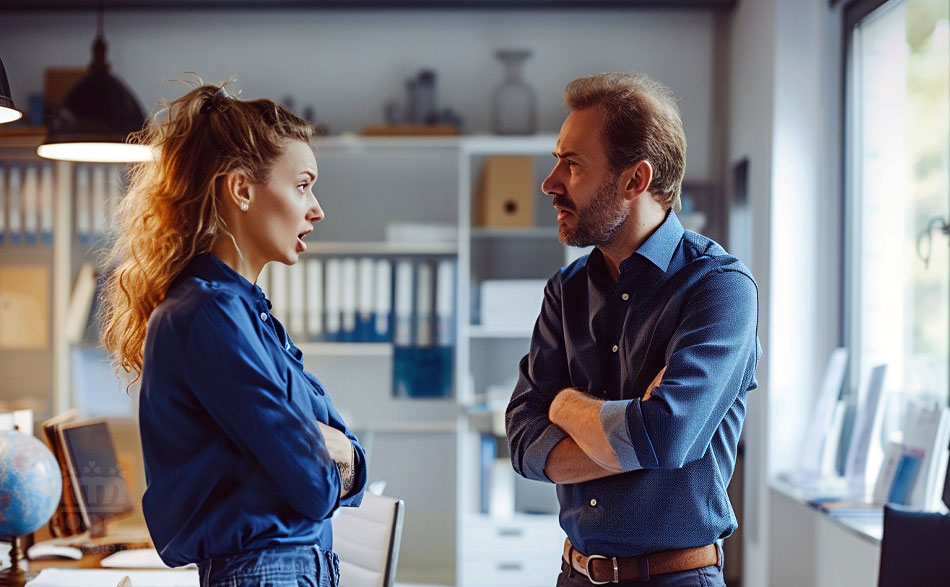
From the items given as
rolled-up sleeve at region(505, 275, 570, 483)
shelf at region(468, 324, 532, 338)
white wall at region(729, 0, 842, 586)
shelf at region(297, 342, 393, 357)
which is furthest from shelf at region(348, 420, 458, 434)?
rolled-up sleeve at region(505, 275, 570, 483)

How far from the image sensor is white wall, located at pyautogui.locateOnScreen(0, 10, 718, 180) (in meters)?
4.42

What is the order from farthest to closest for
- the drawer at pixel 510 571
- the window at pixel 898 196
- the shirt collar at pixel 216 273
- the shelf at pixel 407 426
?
the shelf at pixel 407 426
the drawer at pixel 510 571
the window at pixel 898 196
the shirt collar at pixel 216 273

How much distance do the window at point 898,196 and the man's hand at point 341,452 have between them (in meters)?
2.06

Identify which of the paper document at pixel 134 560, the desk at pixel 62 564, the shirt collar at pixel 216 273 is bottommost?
the desk at pixel 62 564

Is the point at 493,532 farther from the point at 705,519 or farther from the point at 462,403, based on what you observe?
the point at 705,519

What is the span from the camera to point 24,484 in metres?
2.02

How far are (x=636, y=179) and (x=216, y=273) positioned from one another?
2.47 ft

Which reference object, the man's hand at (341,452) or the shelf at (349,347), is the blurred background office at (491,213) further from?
the man's hand at (341,452)

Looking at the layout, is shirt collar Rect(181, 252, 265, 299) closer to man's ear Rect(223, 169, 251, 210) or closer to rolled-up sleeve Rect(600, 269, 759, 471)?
→ man's ear Rect(223, 169, 251, 210)

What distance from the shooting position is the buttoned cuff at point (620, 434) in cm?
142

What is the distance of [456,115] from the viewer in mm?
4348

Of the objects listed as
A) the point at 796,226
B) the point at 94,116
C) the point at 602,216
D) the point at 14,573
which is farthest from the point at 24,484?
the point at 796,226

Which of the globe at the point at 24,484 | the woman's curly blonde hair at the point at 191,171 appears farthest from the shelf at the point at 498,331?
the woman's curly blonde hair at the point at 191,171

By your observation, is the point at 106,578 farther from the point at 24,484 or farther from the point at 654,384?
the point at 654,384
